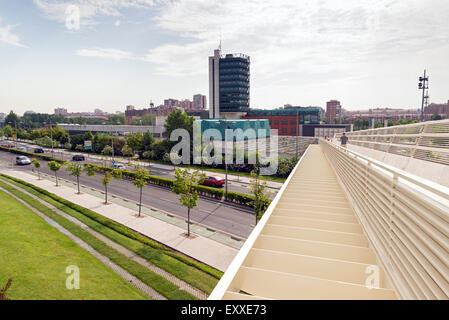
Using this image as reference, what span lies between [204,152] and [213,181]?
12.5 m

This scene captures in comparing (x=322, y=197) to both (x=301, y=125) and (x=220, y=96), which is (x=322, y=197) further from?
(x=220, y=96)

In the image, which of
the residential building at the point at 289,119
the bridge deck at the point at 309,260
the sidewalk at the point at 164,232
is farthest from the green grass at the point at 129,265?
the residential building at the point at 289,119

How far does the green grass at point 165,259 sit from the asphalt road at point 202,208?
183 inches

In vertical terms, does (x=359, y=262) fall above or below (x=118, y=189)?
above

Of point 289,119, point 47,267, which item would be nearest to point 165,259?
point 47,267

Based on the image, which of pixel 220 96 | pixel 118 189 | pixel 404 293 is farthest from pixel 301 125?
pixel 404 293

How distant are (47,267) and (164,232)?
6.85m

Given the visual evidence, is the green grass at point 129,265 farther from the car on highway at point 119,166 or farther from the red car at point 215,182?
the car on highway at point 119,166

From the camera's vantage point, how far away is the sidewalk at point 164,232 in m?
15.0

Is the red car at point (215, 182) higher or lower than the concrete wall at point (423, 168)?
lower

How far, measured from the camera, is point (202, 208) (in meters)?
23.8

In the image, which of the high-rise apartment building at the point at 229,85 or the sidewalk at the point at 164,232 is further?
the high-rise apartment building at the point at 229,85

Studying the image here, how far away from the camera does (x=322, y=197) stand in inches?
306
